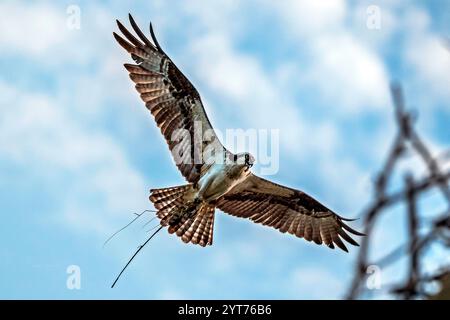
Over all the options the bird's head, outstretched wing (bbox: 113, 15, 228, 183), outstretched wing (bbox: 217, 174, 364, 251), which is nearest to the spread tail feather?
outstretched wing (bbox: 113, 15, 228, 183)

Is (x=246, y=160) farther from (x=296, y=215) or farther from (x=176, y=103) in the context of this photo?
(x=296, y=215)

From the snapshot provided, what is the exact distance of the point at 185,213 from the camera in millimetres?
10477

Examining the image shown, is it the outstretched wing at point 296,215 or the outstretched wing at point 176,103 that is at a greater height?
the outstretched wing at point 176,103

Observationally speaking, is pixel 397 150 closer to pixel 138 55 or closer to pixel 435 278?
pixel 435 278

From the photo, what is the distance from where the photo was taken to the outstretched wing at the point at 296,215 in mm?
11109

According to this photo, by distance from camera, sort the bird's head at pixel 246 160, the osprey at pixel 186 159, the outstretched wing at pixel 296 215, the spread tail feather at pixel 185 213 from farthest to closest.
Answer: the outstretched wing at pixel 296 215, the spread tail feather at pixel 185 213, the osprey at pixel 186 159, the bird's head at pixel 246 160

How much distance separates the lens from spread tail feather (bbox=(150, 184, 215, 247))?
33.4 feet

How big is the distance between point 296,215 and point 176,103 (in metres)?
3.18

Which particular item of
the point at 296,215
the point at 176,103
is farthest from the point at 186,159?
the point at 296,215

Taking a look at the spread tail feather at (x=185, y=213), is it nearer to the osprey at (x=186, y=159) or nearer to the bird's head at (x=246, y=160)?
the osprey at (x=186, y=159)

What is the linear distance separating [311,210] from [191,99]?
3.17m

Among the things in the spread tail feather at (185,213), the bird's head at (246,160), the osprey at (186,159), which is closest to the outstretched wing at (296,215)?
the osprey at (186,159)

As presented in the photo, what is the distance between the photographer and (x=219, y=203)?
427 inches

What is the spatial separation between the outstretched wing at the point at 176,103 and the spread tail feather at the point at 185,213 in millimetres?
403
